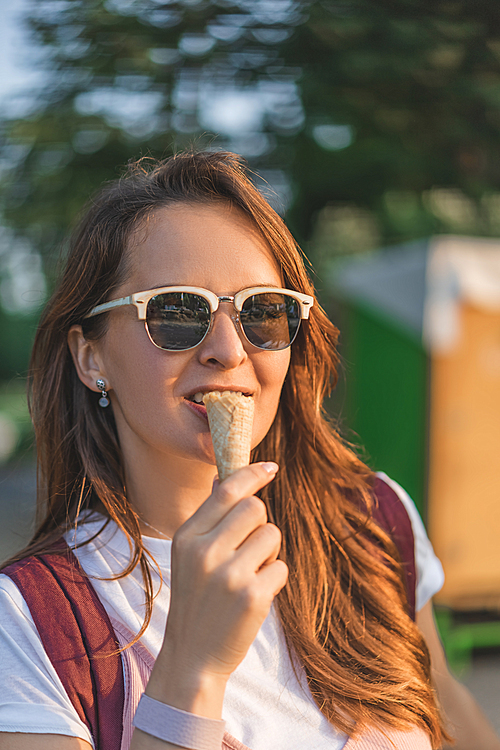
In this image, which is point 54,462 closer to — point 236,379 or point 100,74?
point 236,379

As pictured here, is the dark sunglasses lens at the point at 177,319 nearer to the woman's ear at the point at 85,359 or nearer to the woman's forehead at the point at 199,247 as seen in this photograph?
the woman's forehead at the point at 199,247

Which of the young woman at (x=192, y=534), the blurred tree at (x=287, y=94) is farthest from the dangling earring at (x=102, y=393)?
the blurred tree at (x=287, y=94)

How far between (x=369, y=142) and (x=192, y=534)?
5.46 m

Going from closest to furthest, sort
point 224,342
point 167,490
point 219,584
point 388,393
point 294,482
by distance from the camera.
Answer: point 219,584, point 224,342, point 167,490, point 294,482, point 388,393

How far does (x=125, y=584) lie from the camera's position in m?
1.53

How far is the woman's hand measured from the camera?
1077mm

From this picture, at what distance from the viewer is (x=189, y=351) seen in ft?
4.79

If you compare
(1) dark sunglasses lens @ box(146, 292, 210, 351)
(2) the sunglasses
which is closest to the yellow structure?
(2) the sunglasses

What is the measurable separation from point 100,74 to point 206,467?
16.1 feet

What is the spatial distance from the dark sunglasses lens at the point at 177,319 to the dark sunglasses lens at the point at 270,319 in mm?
103

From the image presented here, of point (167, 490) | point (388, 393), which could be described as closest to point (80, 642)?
point (167, 490)

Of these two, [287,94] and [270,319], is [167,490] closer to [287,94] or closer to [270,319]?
[270,319]

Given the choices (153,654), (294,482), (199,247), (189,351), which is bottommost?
(294,482)

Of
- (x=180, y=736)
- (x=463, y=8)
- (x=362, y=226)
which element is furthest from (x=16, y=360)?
(x=180, y=736)
